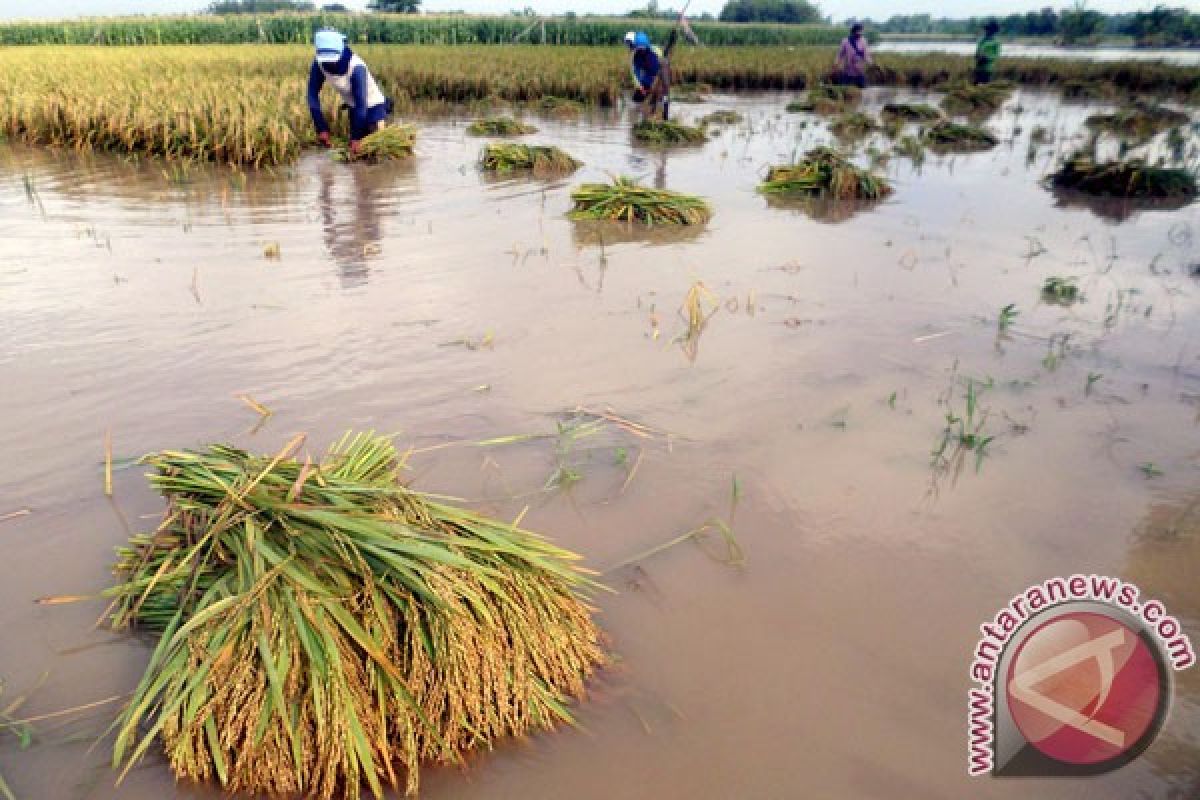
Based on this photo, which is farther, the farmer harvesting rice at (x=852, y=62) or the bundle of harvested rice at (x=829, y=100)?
the farmer harvesting rice at (x=852, y=62)

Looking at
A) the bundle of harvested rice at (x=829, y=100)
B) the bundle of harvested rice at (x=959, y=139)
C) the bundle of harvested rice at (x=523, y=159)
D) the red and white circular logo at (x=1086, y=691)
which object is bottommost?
the red and white circular logo at (x=1086, y=691)

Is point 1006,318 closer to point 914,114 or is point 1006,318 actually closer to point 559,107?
point 914,114

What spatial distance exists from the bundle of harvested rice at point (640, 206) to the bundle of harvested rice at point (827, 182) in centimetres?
135

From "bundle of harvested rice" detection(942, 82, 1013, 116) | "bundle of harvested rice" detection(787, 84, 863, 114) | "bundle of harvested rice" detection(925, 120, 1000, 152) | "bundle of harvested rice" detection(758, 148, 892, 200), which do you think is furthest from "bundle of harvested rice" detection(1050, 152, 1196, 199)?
"bundle of harvested rice" detection(942, 82, 1013, 116)

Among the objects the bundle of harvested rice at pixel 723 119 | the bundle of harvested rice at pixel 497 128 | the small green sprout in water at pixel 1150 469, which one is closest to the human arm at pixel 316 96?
the bundle of harvested rice at pixel 497 128

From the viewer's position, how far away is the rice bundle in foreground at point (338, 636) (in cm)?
144

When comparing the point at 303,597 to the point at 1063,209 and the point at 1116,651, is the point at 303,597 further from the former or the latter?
the point at 1063,209

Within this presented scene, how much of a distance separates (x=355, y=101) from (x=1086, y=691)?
8594 millimetres

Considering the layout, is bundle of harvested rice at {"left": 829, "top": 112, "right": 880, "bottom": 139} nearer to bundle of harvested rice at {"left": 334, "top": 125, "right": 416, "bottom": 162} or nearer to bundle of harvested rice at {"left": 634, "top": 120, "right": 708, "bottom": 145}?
bundle of harvested rice at {"left": 634, "top": 120, "right": 708, "bottom": 145}

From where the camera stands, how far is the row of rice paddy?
800 centimetres

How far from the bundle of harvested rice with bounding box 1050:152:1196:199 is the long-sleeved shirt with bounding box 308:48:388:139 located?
25.6 feet

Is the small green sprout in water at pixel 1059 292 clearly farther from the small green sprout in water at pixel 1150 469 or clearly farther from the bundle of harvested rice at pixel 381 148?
the bundle of harvested rice at pixel 381 148

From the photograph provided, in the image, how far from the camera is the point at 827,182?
23.4ft

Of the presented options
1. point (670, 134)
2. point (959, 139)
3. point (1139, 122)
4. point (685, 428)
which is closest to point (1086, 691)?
point (685, 428)
